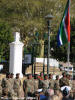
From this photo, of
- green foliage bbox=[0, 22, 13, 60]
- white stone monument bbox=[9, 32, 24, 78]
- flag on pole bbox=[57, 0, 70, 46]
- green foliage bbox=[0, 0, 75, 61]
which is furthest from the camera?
green foliage bbox=[0, 0, 75, 61]

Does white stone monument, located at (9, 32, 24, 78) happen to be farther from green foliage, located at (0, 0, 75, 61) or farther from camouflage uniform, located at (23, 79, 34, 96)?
camouflage uniform, located at (23, 79, 34, 96)

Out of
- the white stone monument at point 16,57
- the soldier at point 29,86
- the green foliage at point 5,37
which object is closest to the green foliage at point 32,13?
the green foliage at point 5,37

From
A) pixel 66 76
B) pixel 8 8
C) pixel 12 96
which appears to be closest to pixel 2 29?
pixel 8 8

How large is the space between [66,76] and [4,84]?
9.75 feet

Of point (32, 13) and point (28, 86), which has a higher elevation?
point (32, 13)

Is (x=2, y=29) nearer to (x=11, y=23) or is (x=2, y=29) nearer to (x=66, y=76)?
(x=11, y=23)

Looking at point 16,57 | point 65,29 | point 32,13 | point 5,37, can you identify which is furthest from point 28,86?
point 32,13

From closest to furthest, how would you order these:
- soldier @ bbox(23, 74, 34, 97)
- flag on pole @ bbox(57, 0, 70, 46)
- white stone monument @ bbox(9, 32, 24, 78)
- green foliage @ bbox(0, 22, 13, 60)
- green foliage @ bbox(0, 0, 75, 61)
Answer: soldier @ bbox(23, 74, 34, 97) → flag on pole @ bbox(57, 0, 70, 46) → white stone monument @ bbox(9, 32, 24, 78) → green foliage @ bbox(0, 22, 13, 60) → green foliage @ bbox(0, 0, 75, 61)

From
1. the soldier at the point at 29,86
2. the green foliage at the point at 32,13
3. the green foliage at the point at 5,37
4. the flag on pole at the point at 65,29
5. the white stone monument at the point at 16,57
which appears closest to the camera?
the soldier at the point at 29,86

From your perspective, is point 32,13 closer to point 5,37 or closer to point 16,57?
point 5,37

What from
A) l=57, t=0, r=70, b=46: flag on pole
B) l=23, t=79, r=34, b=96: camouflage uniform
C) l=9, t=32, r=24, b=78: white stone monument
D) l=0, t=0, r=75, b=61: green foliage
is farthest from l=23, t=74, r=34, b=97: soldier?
→ l=0, t=0, r=75, b=61: green foliage

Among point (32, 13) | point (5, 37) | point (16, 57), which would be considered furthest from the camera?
point (32, 13)

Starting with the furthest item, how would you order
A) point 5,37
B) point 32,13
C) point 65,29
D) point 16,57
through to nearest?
1. point 32,13
2. point 5,37
3. point 16,57
4. point 65,29

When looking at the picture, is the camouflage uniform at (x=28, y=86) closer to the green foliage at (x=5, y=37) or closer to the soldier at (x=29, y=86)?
the soldier at (x=29, y=86)
